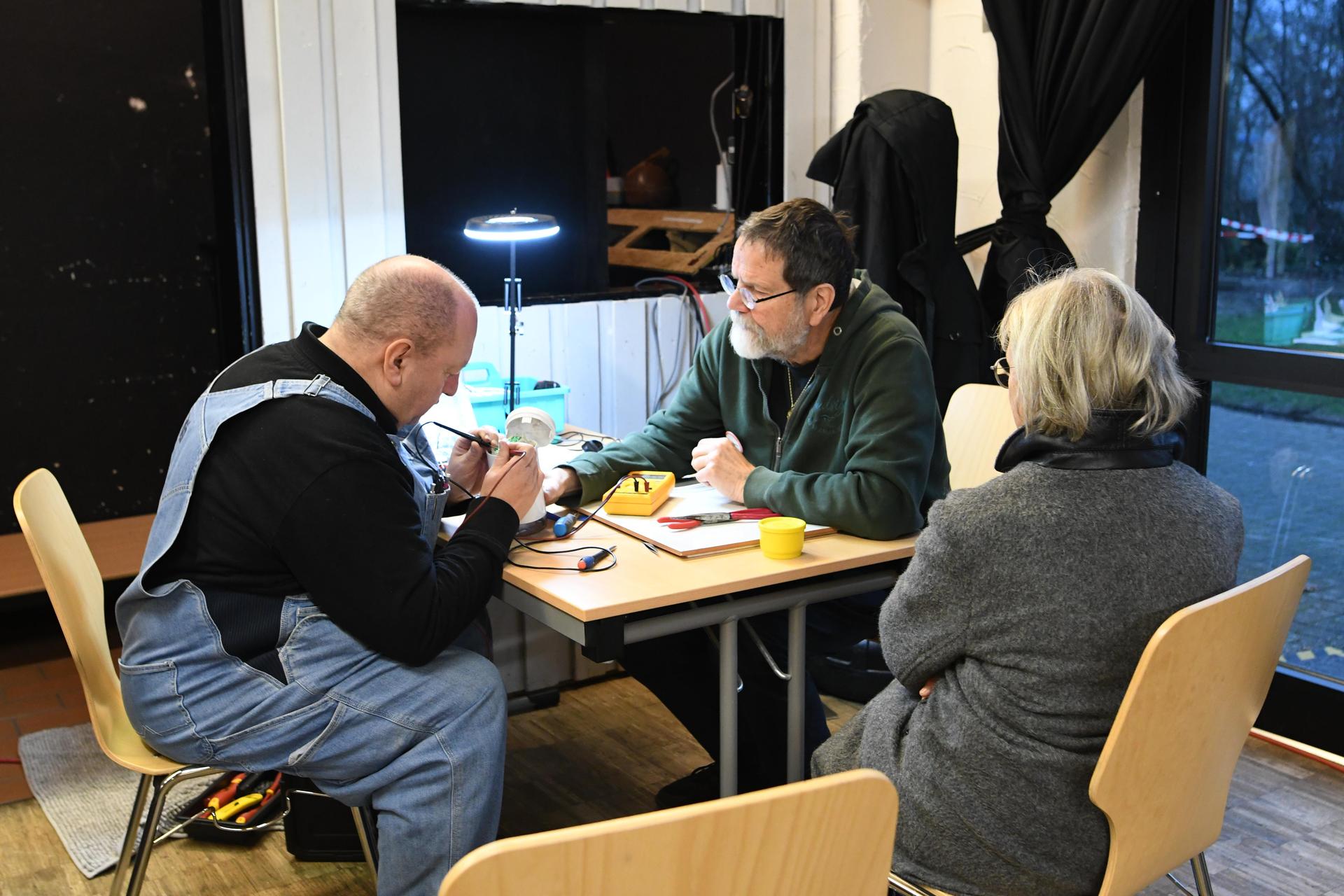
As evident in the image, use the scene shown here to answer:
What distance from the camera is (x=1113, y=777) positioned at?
1.52 meters

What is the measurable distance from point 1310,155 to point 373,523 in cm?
248

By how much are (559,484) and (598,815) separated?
0.83 meters

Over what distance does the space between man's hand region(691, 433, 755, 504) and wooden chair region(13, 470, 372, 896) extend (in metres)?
1.01

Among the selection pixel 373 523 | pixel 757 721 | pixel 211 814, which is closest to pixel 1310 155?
pixel 757 721

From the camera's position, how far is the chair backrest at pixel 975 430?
9.25 feet

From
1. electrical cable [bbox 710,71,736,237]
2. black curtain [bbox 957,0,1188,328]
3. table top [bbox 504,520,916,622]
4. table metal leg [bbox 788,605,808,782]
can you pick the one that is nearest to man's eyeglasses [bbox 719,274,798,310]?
table top [bbox 504,520,916,622]

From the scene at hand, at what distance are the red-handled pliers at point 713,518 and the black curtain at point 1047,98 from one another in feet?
4.75

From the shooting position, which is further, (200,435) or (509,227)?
(509,227)

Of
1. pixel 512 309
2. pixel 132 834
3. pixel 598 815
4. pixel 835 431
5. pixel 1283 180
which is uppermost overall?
pixel 1283 180

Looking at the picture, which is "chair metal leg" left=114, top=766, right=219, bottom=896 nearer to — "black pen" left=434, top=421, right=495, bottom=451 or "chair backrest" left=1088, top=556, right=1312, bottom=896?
"black pen" left=434, top=421, right=495, bottom=451


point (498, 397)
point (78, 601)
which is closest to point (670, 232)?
point (498, 397)

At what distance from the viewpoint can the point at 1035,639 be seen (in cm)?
157

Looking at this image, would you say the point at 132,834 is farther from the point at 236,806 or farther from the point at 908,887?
the point at 908,887

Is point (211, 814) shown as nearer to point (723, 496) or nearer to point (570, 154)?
point (723, 496)
